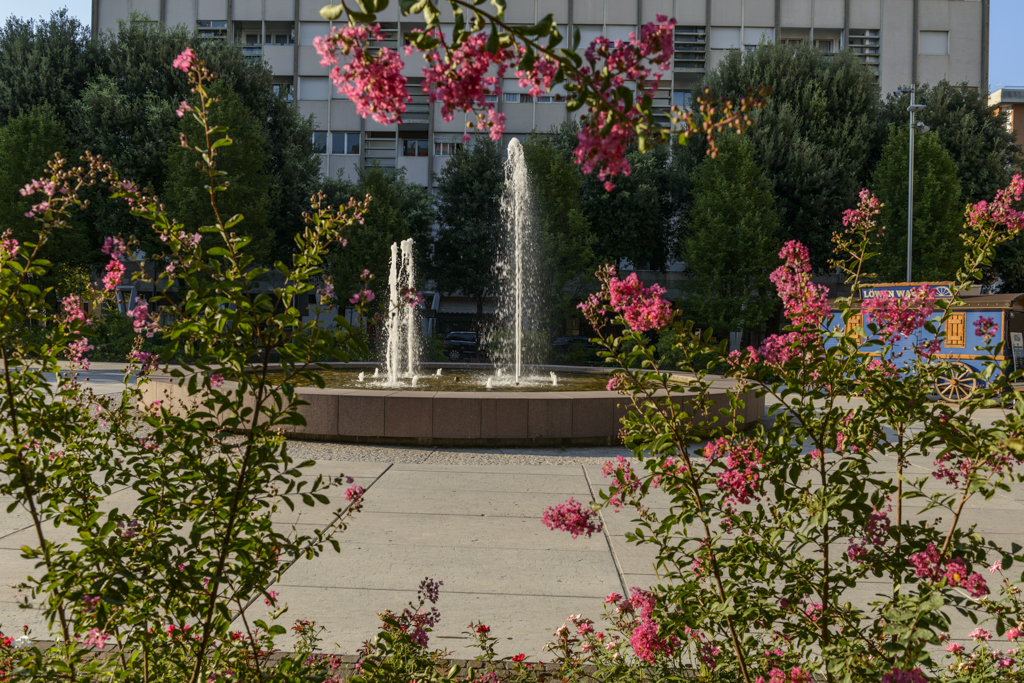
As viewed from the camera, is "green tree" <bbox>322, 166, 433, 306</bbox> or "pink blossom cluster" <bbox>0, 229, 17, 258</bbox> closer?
"pink blossom cluster" <bbox>0, 229, 17, 258</bbox>

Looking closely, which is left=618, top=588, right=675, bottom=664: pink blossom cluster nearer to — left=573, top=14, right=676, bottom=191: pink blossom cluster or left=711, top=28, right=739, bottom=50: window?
left=573, top=14, right=676, bottom=191: pink blossom cluster

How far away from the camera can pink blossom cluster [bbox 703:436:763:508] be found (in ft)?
7.31

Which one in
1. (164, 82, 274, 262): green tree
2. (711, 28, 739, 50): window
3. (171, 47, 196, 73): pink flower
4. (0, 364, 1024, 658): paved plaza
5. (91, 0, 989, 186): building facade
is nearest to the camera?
(171, 47, 196, 73): pink flower

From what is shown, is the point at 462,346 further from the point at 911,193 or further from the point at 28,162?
the point at 911,193

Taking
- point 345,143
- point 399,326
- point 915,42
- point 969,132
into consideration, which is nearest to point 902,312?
point 399,326

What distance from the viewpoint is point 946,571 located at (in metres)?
2.01

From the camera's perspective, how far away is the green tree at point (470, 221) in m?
28.4

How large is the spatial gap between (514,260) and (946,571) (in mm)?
27290

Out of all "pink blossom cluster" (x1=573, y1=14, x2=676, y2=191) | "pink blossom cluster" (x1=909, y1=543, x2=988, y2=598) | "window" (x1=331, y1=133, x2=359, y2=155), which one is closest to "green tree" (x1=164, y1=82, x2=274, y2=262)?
"window" (x1=331, y1=133, x2=359, y2=155)

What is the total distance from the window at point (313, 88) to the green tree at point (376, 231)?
10.7 metres

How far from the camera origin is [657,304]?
2211 millimetres

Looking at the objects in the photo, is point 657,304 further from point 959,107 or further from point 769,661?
point 959,107

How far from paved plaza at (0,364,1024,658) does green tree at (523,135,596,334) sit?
1892 centimetres

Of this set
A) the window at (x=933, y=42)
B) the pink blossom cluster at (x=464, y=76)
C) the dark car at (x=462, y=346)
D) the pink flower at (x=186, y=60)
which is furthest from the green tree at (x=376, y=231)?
the window at (x=933, y=42)
